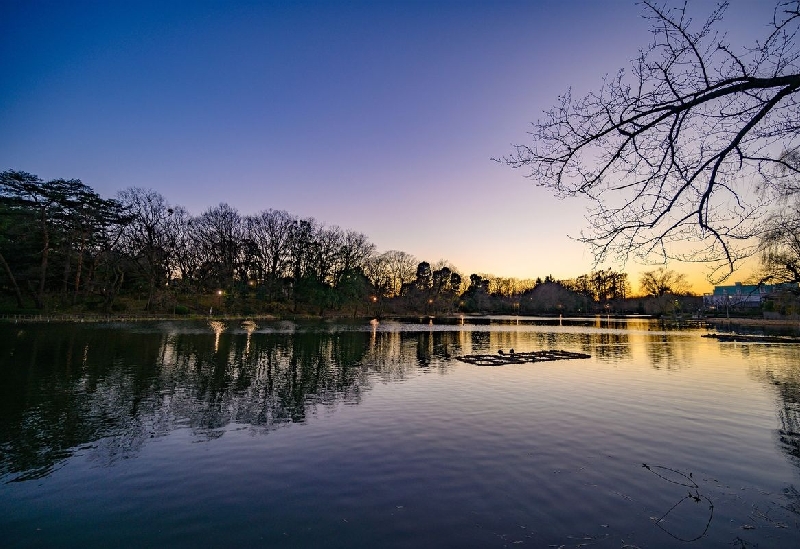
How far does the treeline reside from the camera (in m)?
53.7

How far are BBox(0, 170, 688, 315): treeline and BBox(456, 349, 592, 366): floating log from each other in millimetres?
30144

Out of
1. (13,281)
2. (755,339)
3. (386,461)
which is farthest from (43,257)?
(755,339)

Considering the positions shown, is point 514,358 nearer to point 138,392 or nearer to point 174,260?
point 138,392

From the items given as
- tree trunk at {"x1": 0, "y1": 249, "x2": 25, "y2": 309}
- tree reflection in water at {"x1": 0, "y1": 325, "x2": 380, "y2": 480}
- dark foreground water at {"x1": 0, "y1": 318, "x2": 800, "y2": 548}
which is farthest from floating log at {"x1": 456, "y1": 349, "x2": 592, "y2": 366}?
tree trunk at {"x1": 0, "y1": 249, "x2": 25, "y2": 309}

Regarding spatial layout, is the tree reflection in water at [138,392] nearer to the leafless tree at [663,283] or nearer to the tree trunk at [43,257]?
the tree trunk at [43,257]

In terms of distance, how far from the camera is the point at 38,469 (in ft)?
25.7

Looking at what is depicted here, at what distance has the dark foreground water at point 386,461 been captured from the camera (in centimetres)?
594

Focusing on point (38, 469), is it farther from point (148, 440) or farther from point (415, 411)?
point (415, 411)

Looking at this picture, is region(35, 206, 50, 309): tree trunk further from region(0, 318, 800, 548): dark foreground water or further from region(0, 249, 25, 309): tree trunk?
region(0, 318, 800, 548): dark foreground water

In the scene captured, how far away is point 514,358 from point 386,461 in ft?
62.5

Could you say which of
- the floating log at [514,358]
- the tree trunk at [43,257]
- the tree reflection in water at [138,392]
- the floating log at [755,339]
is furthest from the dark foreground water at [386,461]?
the tree trunk at [43,257]

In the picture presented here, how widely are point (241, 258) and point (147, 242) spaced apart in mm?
17162

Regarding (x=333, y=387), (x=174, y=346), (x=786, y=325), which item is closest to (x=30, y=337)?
(x=174, y=346)

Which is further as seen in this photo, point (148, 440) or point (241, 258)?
point (241, 258)
